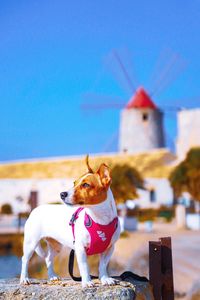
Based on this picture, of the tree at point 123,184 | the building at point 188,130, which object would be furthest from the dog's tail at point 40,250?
the building at point 188,130

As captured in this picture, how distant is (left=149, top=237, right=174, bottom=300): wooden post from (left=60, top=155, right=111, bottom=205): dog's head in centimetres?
50

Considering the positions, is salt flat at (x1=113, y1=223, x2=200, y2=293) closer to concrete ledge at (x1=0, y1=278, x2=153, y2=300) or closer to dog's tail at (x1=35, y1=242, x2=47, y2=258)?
dog's tail at (x1=35, y1=242, x2=47, y2=258)

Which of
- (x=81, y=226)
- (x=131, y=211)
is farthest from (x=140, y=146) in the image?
(x=81, y=226)

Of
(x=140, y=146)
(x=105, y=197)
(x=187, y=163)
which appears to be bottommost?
(x=105, y=197)

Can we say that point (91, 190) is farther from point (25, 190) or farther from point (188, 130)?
point (188, 130)

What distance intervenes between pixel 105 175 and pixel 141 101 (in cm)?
4415

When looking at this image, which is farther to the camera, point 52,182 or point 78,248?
point 52,182

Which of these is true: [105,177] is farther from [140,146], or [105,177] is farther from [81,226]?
[140,146]

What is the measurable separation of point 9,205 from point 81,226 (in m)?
35.1

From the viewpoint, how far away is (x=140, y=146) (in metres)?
46.3

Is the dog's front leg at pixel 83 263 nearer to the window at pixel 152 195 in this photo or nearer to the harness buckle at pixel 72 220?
the harness buckle at pixel 72 220

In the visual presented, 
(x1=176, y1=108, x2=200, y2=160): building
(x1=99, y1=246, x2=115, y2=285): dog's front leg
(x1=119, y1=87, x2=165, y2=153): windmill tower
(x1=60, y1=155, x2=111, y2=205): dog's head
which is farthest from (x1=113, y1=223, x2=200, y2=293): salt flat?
(x1=119, y1=87, x2=165, y2=153): windmill tower

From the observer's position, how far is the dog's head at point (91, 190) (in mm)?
2994

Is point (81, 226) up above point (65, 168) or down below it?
below
